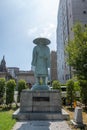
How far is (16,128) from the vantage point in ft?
24.2

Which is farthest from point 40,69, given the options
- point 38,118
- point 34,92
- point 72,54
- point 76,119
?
point 76,119

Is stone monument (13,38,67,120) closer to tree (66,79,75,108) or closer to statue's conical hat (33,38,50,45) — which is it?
statue's conical hat (33,38,50,45)

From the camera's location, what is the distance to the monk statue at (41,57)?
1144cm

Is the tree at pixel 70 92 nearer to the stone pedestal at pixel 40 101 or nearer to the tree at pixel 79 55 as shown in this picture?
the stone pedestal at pixel 40 101

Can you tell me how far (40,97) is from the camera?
10.3 meters

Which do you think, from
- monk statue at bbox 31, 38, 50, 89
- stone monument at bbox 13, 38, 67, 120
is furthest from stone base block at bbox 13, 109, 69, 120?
monk statue at bbox 31, 38, 50, 89

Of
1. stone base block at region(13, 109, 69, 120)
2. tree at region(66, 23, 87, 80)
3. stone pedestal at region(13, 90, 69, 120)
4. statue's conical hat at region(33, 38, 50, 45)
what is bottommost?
stone base block at region(13, 109, 69, 120)

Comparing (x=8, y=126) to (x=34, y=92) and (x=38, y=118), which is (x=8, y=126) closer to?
(x=38, y=118)

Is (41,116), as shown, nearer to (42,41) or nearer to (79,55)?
(79,55)

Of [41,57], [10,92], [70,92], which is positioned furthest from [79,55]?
[10,92]

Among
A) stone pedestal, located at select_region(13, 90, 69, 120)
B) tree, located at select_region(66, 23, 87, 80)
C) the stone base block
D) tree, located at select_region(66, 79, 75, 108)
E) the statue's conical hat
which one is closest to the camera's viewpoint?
tree, located at select_region(66, 23, 87, 80)

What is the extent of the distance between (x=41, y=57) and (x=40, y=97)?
8.79 feet

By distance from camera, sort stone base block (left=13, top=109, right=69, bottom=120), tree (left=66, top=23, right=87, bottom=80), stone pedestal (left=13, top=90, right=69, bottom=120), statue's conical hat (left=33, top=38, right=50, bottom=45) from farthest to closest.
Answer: statue's conical hat (left=33, top=38, right=50, bottom=45) → stone pedestal (left=13, top=90, right=69, bottom=120) → stone base block (left=13, top=109, right=69, bottom=120) → tree (left=66, top=23, right=87, bottom=80)

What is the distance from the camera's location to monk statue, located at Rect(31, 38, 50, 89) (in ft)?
37.5
